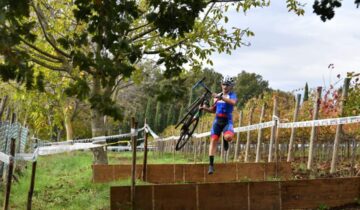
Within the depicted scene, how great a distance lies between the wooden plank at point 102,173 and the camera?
37.0 ft

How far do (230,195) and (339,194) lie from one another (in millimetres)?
1828

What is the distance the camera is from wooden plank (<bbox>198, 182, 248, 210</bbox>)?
741 cm

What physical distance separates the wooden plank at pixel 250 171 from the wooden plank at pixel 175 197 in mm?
4042

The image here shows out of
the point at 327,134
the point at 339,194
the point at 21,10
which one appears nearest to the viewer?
the point at 21,10

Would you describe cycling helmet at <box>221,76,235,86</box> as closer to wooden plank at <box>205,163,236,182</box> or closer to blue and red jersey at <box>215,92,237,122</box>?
blue and red jersey at <box>215,92,237,122</box>

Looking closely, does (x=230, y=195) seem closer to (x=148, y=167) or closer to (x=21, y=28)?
(x=148, y=167)

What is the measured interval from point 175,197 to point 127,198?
712mm

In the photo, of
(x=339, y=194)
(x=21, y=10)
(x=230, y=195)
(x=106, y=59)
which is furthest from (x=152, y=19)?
(x=339, y=194)

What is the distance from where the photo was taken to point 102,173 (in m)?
11.3

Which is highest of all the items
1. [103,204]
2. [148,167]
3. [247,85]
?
[247,85]

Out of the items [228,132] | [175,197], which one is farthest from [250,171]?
[175,197]

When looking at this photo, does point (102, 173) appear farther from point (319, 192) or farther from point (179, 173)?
point (319, 192)

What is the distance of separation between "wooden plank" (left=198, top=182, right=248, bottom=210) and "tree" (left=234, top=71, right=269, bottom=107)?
190 ft

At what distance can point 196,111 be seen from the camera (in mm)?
9656
